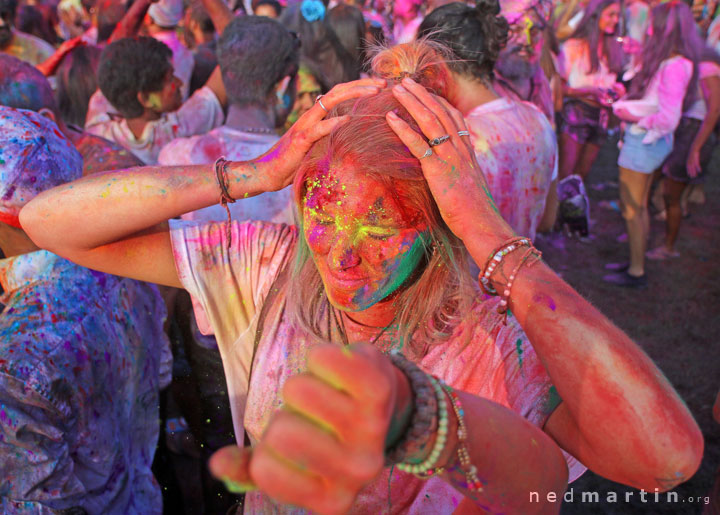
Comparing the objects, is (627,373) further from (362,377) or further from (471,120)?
(471,120)

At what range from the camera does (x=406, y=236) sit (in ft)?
4.73

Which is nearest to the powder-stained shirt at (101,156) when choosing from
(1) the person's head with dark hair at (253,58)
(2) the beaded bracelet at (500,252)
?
(1) the person's head with dark hair at (253,58)

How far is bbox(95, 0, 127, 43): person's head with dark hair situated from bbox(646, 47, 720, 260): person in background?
227 inches

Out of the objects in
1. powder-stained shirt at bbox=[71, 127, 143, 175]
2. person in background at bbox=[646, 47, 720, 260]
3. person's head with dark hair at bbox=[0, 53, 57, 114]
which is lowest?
person in background at bbox=[646, 47, 720, 260]

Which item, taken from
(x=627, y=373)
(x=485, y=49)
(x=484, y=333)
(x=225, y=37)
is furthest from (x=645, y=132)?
(x=627, y=373)

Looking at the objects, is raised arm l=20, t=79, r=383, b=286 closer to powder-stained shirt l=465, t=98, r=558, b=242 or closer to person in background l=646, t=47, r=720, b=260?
powder-stained shirt l=465, t=98, r=558, b=242

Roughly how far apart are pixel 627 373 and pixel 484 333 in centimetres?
47

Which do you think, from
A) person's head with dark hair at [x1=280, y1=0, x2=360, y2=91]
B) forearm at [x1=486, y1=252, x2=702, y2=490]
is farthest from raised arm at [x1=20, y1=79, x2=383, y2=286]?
person's head with dark hair at [x1=280, y1=0, x2=360, y2=91]

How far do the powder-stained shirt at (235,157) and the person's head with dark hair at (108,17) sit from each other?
3.74m

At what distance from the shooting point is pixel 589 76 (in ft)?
Result: 20.2

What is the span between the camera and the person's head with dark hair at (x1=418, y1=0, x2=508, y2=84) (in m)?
2.83

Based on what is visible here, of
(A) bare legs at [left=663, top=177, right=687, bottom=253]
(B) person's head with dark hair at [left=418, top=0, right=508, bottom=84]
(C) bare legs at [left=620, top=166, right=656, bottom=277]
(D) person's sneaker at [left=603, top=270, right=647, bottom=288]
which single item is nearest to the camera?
(B) person's head with dark hair at [left=418, top=0, right=508, bottom=84]

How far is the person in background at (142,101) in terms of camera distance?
351cm

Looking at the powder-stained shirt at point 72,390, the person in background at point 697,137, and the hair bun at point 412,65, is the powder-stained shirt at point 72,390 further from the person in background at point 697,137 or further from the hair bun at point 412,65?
the person in background at point 697,137
